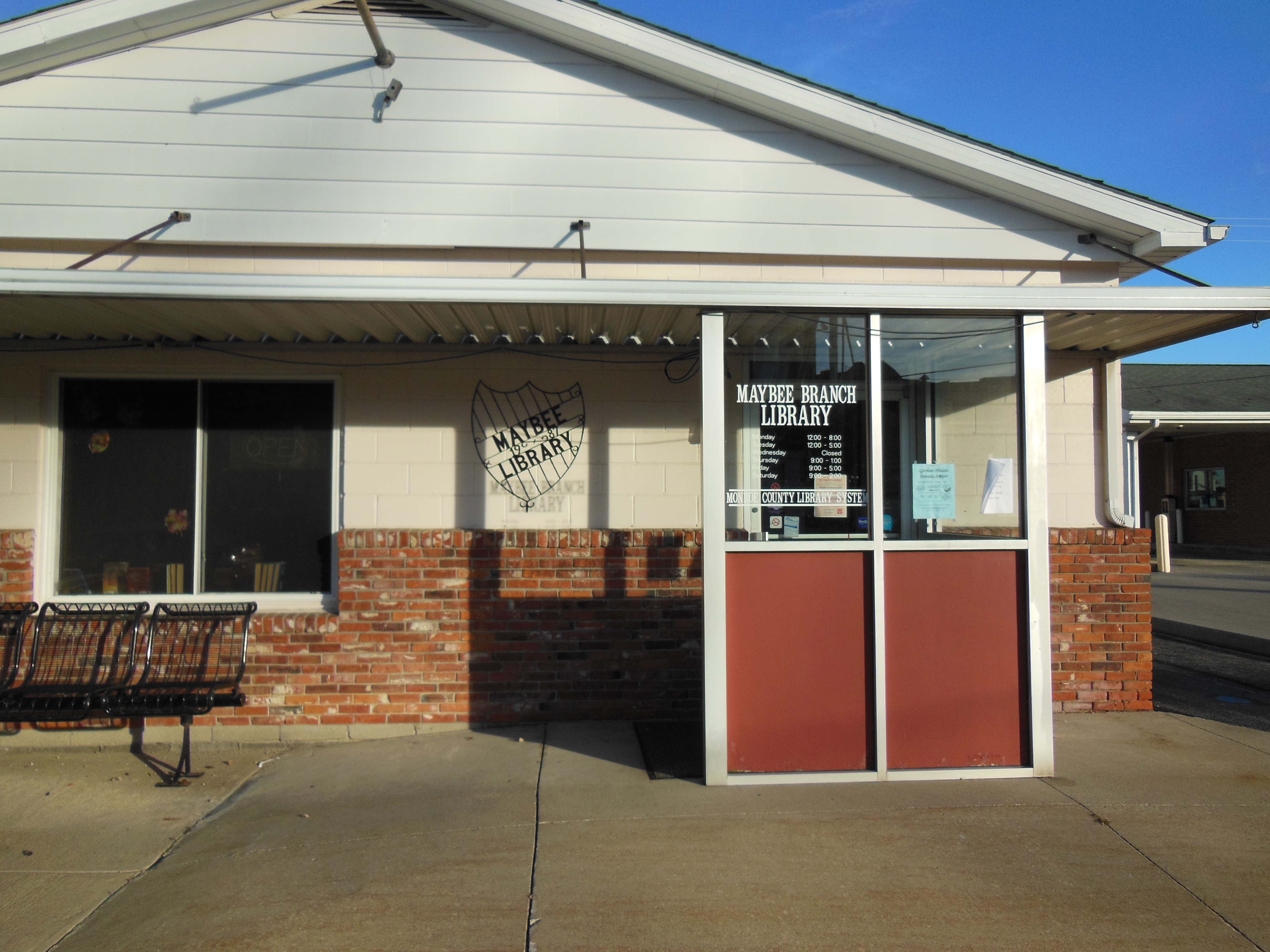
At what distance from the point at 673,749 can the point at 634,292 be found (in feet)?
9.52

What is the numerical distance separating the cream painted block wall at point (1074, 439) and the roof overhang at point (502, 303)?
83 cm

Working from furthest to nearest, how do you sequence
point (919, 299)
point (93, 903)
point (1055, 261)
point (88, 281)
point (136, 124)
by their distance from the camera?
point (1055, 261) < point (136, 124) < point (919, 299) < point (88, 281) < point (93, 903)

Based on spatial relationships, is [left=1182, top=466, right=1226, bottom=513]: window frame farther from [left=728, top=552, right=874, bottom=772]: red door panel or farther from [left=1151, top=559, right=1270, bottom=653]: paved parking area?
[left=728, top=552, right=874, bottom=772]: red door panel

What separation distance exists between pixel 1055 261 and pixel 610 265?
3283 mm

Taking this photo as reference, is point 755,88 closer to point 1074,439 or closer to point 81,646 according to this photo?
point 1074,439

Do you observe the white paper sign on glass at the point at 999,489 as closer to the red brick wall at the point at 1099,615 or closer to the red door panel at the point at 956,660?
the red door panel at the point at 956,660

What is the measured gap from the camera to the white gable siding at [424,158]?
576cm

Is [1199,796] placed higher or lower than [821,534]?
lower

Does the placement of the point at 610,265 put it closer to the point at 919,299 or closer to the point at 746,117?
the point at 746,117

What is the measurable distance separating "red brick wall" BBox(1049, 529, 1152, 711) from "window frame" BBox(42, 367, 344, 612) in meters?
5.30

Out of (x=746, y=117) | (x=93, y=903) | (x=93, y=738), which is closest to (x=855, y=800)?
(x=93, y=903)

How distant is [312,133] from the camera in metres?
5.86

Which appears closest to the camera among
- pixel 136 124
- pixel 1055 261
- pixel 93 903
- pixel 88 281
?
pixel 93 903

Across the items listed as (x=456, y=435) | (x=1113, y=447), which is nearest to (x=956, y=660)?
(x=1113, y=447)
